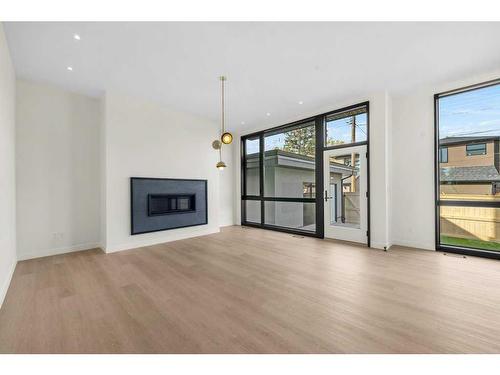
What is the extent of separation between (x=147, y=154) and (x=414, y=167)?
550 cm

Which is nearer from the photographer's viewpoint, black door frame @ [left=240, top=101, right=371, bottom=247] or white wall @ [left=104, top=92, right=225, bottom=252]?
white wall @ [left=104, top=92, right=225, bottom=252]

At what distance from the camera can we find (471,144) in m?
3.99

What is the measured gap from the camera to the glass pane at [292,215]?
5.73 metres

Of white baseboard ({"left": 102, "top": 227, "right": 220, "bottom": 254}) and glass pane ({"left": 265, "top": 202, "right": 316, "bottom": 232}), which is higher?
glass pane ({"left": 265, "top": 202, "right": 316, "bottom": 232})

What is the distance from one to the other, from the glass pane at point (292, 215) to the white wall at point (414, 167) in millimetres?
1764

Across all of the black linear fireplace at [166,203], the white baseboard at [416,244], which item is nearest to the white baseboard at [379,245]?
the white baseboard at [416,244]

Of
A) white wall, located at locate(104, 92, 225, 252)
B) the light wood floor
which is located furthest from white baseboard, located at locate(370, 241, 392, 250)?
white wall, located at locate(104, 92, 225, 252)

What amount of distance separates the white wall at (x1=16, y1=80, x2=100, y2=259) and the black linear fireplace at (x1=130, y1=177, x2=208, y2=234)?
80 centimetres

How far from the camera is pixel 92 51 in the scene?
3053mm

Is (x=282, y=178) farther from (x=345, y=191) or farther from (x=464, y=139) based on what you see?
(x=464, y=139)

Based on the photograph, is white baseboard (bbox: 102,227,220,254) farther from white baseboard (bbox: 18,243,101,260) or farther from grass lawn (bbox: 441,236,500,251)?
grass lawn (bbox: 441,236,500,251)

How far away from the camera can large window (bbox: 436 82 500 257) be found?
379cm
